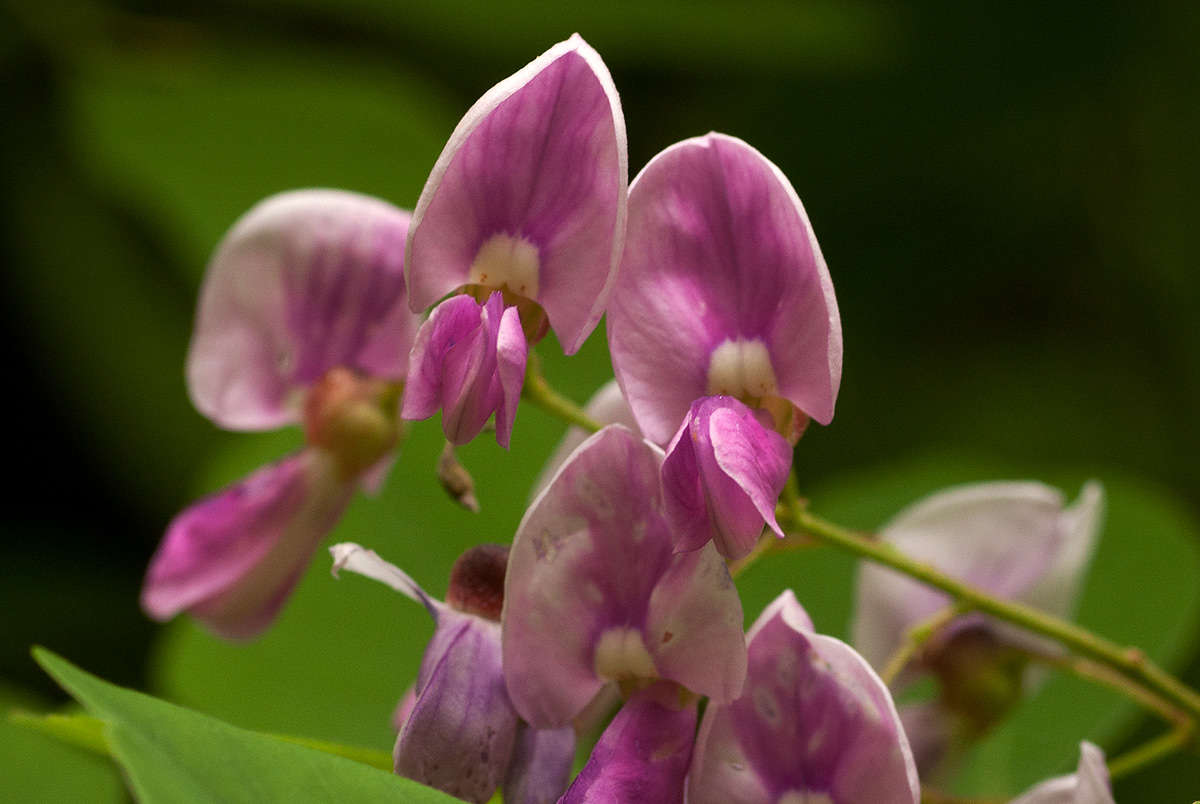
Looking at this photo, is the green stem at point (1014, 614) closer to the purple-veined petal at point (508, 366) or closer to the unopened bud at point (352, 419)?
the purple-veined petal at point (508, 366)

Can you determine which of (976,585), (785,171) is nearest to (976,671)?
(976,585)

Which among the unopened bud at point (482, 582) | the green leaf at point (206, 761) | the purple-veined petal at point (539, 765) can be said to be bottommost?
the purple-veined petal at point (539, 765)

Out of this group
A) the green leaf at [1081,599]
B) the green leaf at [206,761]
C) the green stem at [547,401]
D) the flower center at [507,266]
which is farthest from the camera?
the green leaf at [1081,599]

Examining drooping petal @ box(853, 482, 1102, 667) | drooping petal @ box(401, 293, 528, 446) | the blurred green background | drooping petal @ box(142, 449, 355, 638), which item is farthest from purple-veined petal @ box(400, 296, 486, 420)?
the blurred green background

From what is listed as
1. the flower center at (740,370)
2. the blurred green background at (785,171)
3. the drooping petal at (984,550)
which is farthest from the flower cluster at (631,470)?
the blurred green background at (785,171)

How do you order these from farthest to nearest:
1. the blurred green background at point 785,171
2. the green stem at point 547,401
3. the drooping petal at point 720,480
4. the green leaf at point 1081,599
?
1. the blurred green background at point 785,171
2. the green leaf at point 1081,599
3. the green stem at point 547,401
4. the drooping petal at point 720,480

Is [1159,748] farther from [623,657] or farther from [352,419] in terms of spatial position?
[352,419]
